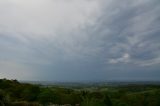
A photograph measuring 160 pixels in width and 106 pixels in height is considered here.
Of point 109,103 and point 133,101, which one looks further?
point 133,101

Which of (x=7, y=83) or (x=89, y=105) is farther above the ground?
(x=7, y=83)

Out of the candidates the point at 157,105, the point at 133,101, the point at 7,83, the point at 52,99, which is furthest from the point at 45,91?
the point at 157,105

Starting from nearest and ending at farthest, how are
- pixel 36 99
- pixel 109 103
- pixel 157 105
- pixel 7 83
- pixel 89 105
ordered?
pixel 89 105, pixel 109 103, pixel 157 105, pixel 36 99, pixel 7 83

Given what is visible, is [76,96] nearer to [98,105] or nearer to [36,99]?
[36,99]

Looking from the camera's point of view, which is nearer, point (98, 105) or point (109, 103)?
point (98, 105)

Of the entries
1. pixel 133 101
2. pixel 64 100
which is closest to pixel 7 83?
pixel 64 100

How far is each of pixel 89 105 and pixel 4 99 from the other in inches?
735

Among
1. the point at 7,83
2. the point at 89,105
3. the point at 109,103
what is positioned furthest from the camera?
the point at 7,83

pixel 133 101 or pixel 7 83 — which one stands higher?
pixel 7 83

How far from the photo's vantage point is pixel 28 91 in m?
92.5

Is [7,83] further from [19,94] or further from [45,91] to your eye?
[45,91]

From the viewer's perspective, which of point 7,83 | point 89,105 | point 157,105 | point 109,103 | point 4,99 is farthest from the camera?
point 7,83

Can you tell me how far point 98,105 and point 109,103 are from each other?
438cm

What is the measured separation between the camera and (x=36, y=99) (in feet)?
290
